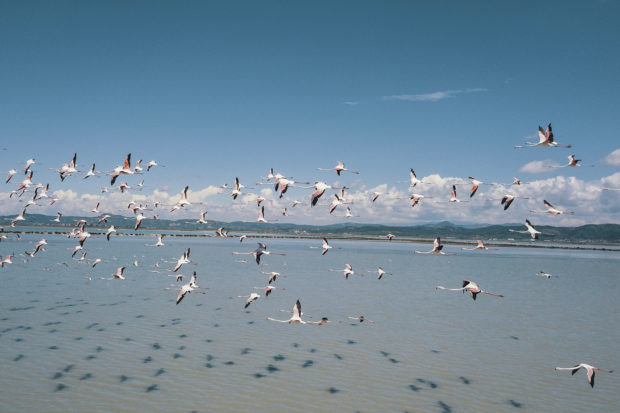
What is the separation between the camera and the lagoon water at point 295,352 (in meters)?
14.6

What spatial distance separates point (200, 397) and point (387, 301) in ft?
73.0

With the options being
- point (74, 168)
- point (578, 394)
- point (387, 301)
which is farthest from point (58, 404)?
point (387, 301)

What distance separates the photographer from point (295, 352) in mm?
19656

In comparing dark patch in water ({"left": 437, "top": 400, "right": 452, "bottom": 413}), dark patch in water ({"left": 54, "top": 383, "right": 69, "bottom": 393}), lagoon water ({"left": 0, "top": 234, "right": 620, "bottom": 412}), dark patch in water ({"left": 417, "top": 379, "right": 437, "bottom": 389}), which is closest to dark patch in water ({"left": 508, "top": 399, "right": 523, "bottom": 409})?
lagoon water ({"left": 0, "top": 234, "right": 620, "bottom": 412})

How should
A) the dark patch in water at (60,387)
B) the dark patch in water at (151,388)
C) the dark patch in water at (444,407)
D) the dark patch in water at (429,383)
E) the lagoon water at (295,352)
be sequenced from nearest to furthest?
the dark patch in water at (444,407), the dark patch in water at (60,387), the lagoon water at (295,352), the dark patch in water at (151,388), the dark patch in water at (429,383)

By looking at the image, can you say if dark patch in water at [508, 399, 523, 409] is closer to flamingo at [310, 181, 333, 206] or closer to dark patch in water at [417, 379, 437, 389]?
dark patch in water at [417, 379, 437, 389]

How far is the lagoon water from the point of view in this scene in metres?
14.6

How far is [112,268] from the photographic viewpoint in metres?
53.0

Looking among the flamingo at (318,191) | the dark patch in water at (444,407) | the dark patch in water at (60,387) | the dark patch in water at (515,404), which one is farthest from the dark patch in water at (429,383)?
the dark patch in water at (60,387)

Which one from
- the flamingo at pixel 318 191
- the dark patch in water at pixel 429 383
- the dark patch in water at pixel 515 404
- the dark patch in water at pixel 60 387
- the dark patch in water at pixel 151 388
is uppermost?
the flamingo at pixel 318 191

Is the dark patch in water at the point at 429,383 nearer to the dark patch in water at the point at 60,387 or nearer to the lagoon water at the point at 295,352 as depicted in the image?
the lagoon water at the point at 295,352

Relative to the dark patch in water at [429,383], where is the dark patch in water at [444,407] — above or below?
below

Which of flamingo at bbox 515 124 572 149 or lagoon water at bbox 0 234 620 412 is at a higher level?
flamingo at bbox 515 124 572 149

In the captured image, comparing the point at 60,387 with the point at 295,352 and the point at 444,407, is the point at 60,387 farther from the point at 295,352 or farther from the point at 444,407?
the point at 444,407
